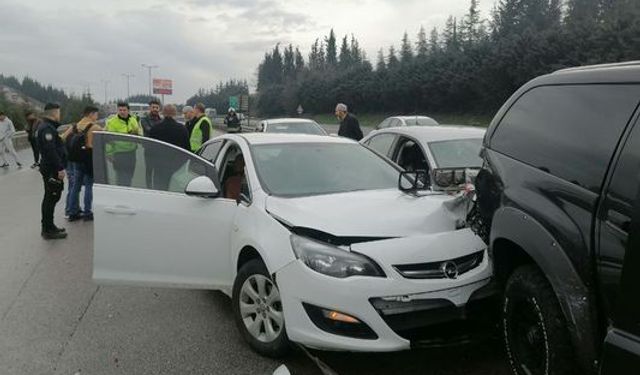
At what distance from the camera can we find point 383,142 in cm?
787

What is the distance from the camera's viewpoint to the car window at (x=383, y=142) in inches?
299

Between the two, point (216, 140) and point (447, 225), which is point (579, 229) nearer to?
point (447, 225)

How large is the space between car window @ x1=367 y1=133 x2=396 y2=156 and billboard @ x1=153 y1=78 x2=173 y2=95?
332 feet

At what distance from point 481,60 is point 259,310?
179 feet

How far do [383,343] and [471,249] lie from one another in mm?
833

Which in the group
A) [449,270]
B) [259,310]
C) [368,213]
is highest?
[368,213]

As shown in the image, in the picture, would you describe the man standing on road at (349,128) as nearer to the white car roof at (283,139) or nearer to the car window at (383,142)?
the car window at (383,142)

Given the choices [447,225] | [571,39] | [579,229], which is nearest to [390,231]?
[447,225]

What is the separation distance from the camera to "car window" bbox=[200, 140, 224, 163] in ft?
19.1

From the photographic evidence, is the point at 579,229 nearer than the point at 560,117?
Yes

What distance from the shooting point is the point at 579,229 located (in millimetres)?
2570

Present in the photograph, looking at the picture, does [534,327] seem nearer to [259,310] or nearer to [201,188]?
[259,310]

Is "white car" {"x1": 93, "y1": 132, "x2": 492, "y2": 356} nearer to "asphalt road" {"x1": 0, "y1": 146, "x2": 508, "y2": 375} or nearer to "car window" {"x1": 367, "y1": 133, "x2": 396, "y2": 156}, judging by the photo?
"asphalt road" {"x1": 0, "y1": 146, "x2": 508, "y2": 375}

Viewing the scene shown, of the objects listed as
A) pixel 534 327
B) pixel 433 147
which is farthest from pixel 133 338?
pixel 433 147
